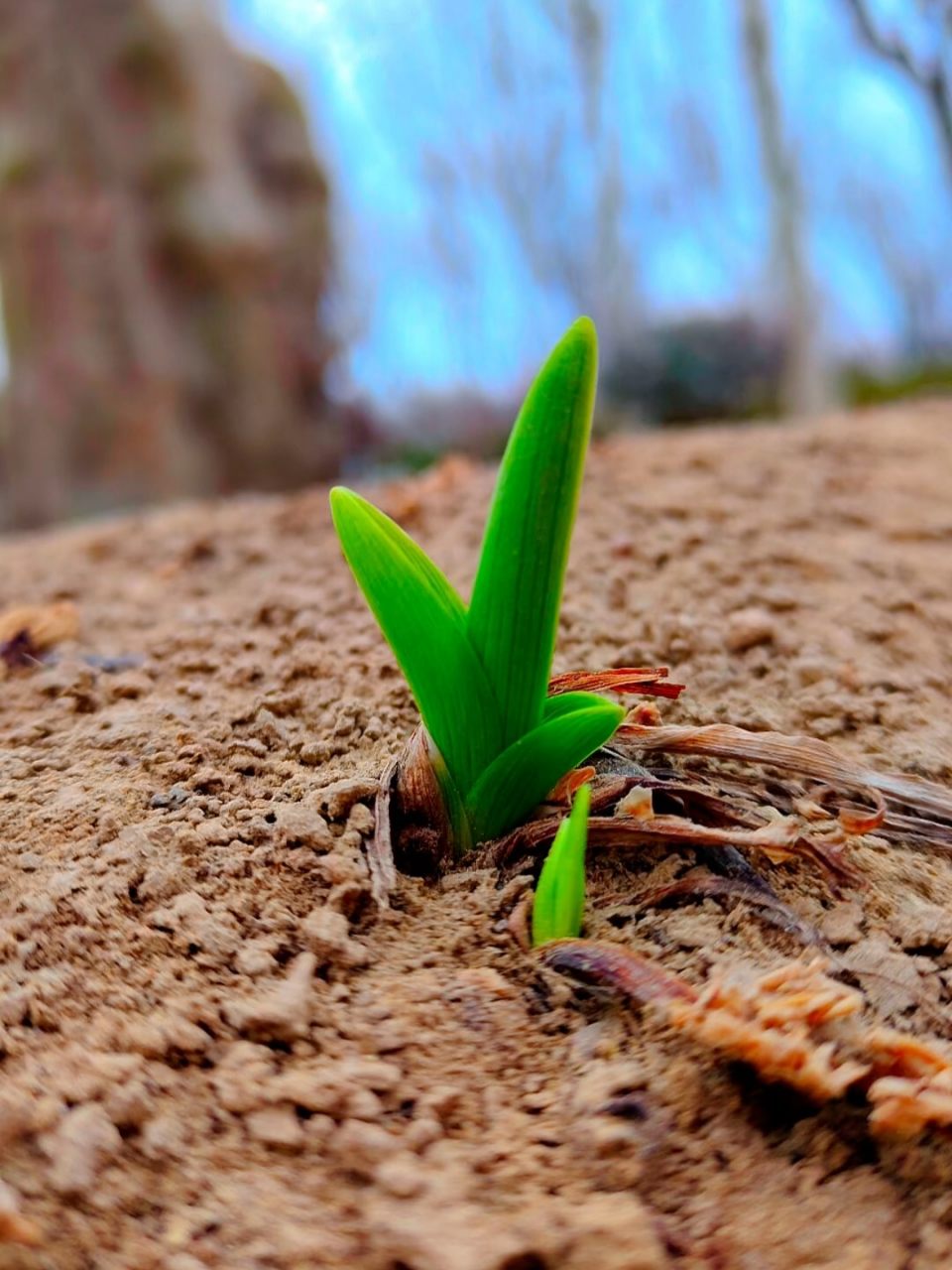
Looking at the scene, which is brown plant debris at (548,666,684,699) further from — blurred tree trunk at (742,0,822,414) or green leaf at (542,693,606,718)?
blurred tree trunk at (742,0,822,414)

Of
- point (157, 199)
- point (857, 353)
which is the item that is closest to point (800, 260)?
point (857, 353)

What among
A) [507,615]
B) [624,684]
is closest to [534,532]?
[507,615]

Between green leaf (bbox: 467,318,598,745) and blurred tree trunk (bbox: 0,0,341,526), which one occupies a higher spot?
blurred tree trunk (bbox: 0,0,341,526)

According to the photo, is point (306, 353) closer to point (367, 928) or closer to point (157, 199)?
point (157, 199)

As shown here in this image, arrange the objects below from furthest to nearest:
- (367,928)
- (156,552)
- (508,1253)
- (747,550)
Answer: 1. (156,552)
2. (747,550)
3. (367,928)
4. (508,1253)

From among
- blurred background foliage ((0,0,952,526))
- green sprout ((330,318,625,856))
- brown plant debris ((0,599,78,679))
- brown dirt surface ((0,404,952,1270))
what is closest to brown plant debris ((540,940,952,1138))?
brown dirt surface ((0,404,952,1270))

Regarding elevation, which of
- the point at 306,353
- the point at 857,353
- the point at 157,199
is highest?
the point at 157,199
